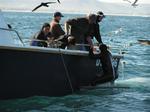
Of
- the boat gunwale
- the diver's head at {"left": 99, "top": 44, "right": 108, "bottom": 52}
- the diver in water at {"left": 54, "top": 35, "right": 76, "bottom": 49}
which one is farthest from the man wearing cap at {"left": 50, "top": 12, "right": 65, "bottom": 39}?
the diver's head at {"left": 99, "top": 44, "right": 108, "bottom": 52}

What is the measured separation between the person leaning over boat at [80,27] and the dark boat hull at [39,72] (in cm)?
74

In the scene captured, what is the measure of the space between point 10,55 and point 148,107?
11.8 feet

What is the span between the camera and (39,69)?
14867mm

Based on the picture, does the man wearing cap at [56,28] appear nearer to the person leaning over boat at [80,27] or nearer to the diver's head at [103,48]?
the person leaning over boat at [80,27]

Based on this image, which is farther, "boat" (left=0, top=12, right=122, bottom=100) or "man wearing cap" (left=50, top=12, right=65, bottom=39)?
"man wearing cap" (left=50, top=12, right=65, bottom=39)

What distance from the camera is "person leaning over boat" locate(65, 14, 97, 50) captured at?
54.0 feet

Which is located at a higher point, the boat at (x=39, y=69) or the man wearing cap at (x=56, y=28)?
the man wearing cap at (x=56, y=28)

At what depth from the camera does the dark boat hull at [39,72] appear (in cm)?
1438

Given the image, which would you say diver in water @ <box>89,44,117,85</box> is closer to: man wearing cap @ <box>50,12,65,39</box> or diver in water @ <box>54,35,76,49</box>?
diver in water @ <box>54,35,76,49</box>

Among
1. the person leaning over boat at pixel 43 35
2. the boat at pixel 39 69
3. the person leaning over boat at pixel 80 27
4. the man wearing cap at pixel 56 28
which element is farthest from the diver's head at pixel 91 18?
the person leaning over boat at pixel 43 35

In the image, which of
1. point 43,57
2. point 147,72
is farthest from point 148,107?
point 147,72

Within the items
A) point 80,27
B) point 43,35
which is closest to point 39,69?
point 43,35

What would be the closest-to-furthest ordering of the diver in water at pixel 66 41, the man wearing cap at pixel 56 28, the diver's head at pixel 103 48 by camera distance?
the diver in water at pixel 66 41
the man wearing cap at pixel 56 28
the diver's head at pixel 103 48

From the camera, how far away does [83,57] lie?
52.4 ft
